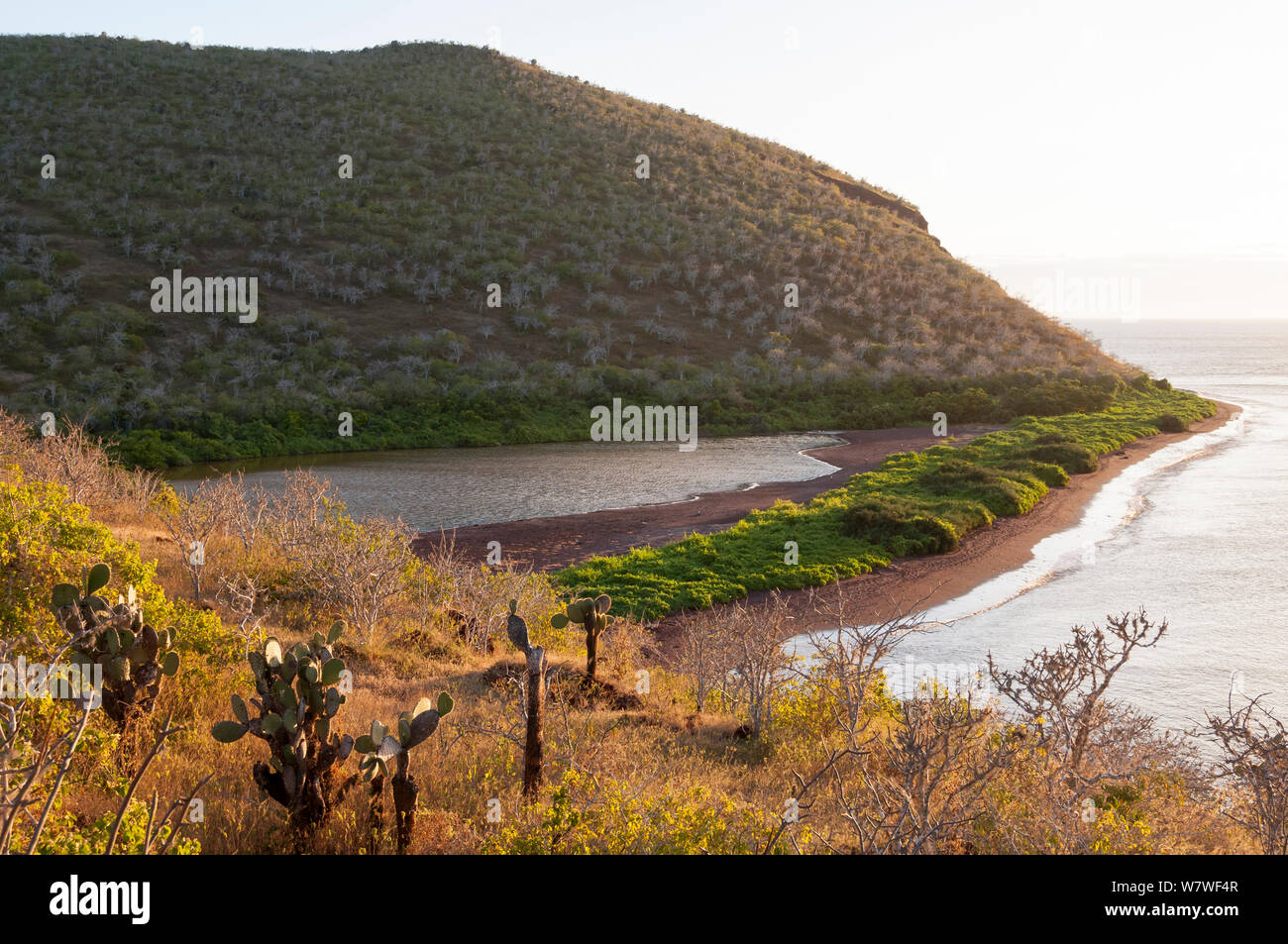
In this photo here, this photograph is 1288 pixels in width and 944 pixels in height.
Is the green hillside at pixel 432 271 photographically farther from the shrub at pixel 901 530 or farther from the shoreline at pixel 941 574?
the shrub at pixel 901 530

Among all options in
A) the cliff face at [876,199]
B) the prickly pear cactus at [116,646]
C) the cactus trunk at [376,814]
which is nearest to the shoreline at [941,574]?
the cactus trunk at [376,814]

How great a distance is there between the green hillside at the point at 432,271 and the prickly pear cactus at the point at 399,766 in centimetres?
3254

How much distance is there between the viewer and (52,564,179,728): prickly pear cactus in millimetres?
7258

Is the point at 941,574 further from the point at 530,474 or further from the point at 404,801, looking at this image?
the point at 530,474

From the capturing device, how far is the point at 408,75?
86.8 metres

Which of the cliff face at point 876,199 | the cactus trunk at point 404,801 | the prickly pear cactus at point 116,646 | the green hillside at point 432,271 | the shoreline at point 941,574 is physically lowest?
the shoreline at point 941,574

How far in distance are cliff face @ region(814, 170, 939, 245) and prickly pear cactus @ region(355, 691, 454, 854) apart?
93.1 m

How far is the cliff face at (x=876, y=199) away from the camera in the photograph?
9350 cm

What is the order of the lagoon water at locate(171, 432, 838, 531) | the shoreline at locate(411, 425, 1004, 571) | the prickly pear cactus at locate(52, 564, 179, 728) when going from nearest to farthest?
the prickly pear cactus at locate(52, 564, 179, 728), the shoreline at locate(411, 425, 1004, 571), the lagoon water at locate(171, 432, 838, 531)

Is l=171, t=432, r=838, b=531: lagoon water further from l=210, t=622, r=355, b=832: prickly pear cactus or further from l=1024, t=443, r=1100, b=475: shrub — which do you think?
l=210, t=622, r=355, b=832: prickly pear cactus

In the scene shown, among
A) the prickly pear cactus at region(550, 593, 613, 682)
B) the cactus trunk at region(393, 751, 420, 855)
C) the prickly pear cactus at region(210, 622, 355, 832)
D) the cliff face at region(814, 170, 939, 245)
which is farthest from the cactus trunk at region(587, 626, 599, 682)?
the cliff face at region(814, 170, 939, 245)

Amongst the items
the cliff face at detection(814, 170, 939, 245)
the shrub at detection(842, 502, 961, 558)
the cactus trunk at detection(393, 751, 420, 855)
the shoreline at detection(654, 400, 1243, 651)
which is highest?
the cliff face at detection(814, 170, 939, 245)
